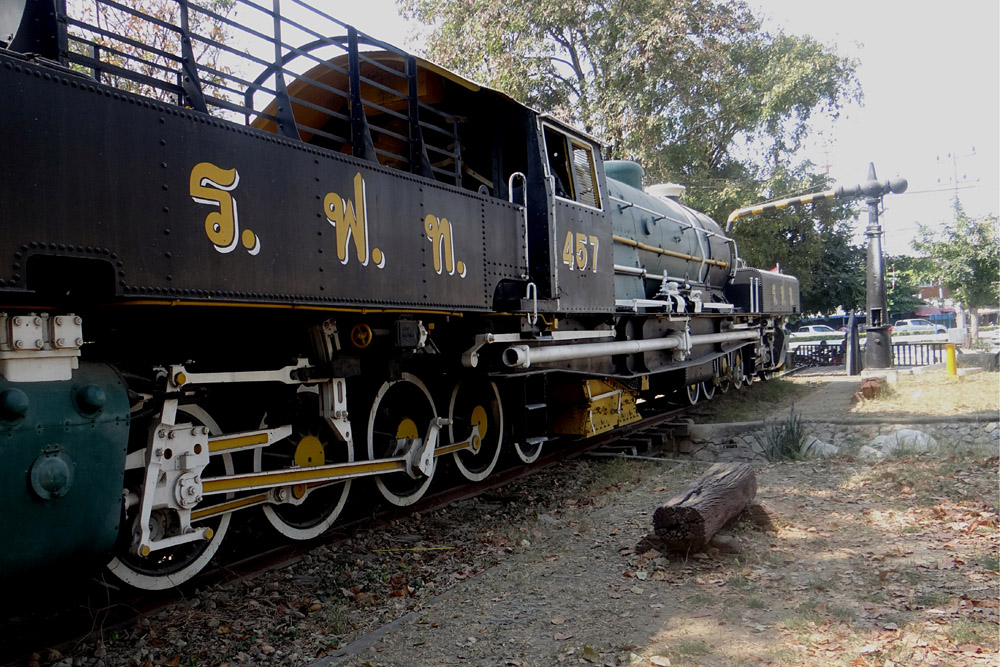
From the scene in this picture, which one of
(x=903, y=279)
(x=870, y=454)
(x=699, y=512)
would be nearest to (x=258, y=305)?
(x=699, y=512)

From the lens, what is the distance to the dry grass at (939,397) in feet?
32.3

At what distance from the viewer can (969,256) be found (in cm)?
2516

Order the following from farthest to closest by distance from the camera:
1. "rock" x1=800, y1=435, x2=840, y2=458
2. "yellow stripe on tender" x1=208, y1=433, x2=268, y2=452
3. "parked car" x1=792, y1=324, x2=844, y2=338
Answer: "parked car" x1=792, y1=324, x2=844, y2=338, "rock" x1=800, y1=435, x2=840, y2=458, "yellow stripe on tender" x1=208, y1=433, x2=268, y2=452

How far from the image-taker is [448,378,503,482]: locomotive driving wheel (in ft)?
21.4

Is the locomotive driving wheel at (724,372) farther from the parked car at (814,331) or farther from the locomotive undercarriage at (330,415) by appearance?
the parked car at (814,331)

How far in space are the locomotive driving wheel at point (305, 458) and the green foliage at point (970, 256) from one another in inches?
1054

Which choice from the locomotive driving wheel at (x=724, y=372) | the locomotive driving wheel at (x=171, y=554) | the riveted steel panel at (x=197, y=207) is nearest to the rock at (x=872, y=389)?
the locomotive driving wheel at (x=724, y=372)

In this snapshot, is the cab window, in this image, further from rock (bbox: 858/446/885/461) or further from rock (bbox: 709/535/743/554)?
rock (bbox: 858/446/885/461)

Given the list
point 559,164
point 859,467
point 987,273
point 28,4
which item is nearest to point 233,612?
point 28,4

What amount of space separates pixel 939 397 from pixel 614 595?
9.14 m

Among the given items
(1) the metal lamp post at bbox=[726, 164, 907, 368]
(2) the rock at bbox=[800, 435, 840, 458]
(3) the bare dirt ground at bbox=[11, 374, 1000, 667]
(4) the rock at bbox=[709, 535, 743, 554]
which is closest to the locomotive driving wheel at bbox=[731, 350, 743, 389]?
(1) the metal lamp post at bbox=[726, 164, 907, 368]

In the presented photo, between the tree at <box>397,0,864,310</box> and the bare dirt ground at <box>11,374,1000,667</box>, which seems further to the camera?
the tree at <box>397,0,864,310</box>

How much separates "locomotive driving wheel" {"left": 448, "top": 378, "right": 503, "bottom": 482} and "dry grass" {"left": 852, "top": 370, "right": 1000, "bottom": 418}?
589cm

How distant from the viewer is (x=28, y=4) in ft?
10.1
